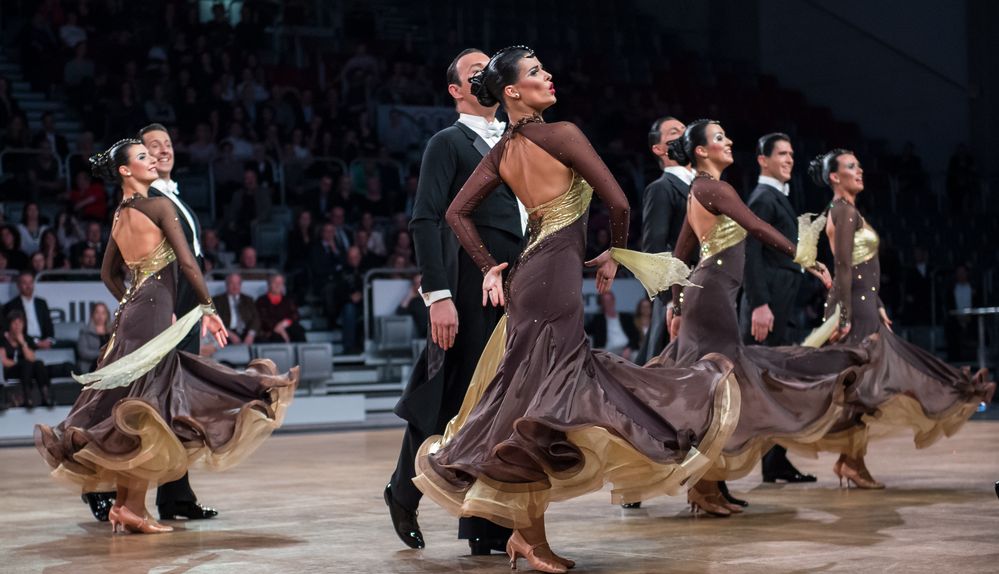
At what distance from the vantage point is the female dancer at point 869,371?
19.3 feet

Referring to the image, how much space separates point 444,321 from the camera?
4.14 metres

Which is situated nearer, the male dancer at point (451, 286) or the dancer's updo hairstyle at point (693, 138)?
the male dancer at point (451, 286)

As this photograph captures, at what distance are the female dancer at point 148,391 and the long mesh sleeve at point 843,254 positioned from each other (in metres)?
2.53

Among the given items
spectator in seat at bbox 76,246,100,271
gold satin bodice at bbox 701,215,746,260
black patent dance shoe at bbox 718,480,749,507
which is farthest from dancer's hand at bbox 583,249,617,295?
spectator in seat at bbox 76,246,100,271

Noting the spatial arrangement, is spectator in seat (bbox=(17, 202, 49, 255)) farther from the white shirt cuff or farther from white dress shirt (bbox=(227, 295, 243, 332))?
the white shirt cuff

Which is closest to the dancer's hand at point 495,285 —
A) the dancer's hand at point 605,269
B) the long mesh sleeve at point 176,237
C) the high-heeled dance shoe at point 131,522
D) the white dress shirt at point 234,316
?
the dancer's hand at point 605,269

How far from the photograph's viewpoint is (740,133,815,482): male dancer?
6.18 metres

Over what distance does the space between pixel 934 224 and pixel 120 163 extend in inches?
504

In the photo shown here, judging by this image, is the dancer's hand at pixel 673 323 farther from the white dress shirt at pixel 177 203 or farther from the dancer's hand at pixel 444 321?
the white dress shirt at pixel 177 203

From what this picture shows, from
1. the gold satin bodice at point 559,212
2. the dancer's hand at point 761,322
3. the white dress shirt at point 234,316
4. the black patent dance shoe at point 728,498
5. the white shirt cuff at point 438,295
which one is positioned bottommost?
the black patent dance shoe at point 728,498

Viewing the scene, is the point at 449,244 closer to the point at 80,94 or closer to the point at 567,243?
the point at 567,243

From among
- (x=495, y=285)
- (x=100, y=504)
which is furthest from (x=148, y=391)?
(x=495, y=285)

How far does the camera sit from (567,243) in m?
3.89

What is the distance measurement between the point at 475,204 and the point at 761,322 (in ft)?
7.98
